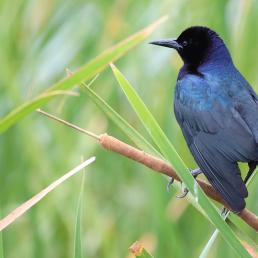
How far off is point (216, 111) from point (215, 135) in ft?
0.30

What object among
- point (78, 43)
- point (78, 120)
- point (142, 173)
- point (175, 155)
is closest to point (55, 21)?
point (78, 43)

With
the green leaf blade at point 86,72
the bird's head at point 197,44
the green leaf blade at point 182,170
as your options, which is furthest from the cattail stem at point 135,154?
the bird's head at point 197,44

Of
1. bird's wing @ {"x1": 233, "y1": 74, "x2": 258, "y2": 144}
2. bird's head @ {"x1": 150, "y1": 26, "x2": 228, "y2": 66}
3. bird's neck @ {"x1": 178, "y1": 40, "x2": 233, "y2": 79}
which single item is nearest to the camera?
bird's wing @ {"x1": 233, "y1": 74, "x2": 258, "y2": 144}

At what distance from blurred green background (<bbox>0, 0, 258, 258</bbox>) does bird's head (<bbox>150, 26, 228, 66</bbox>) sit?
0.12ft

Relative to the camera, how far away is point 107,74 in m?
2.58

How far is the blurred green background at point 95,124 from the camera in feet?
7.63

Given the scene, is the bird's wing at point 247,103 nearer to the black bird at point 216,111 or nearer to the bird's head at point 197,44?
the black bird at point 216,111

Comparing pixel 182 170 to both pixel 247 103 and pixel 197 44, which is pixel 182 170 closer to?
pixel 247 103

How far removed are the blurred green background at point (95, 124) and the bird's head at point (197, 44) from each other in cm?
4

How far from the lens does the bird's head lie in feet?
7.80

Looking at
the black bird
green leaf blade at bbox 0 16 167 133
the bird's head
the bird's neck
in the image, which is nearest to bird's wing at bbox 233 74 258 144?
the black bird

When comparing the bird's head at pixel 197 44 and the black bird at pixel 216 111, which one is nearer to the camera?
the black bird at pixel 216 111

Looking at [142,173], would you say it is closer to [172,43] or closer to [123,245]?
[123,245]

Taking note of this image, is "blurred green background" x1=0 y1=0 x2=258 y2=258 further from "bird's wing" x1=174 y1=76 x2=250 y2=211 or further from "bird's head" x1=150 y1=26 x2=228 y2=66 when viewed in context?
"bird's wing" x1=174 y1=76 x2=250 y2=211
